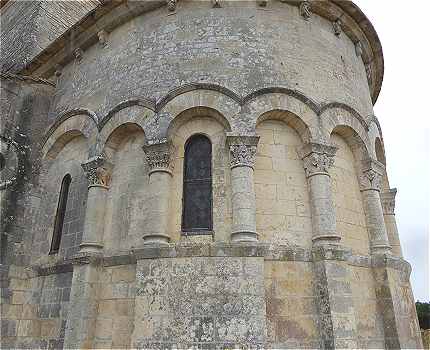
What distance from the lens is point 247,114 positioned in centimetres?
706

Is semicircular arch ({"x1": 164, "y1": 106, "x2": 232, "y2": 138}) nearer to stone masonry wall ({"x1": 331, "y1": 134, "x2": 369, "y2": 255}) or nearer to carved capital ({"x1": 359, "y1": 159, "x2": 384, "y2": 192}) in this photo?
stone masonry wall ({"x1": 331, "y1": 134, "x2": 369, "y2": 255})

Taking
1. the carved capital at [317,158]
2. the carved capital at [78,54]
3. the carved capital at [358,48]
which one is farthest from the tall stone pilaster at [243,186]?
the carved capital at [78,54]

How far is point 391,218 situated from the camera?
8.42 meters

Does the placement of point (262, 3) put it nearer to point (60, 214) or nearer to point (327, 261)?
point (327, 261)

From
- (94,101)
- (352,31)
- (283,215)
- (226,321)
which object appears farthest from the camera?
(352,31)

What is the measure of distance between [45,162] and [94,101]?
6.59ft

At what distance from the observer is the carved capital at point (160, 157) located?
6.96 m

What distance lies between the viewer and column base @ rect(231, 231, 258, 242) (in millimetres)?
6195

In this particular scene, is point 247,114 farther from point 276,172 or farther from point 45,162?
point 45,162

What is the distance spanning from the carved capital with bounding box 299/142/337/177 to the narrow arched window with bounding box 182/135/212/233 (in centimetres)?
181

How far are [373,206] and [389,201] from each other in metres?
1.22

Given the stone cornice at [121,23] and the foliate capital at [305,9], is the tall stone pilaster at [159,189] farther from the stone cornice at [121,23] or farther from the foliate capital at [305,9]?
the foliate capital at [305,9]

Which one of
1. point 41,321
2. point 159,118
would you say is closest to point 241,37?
point 159,118

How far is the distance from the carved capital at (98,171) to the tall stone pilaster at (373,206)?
5.18 metres
